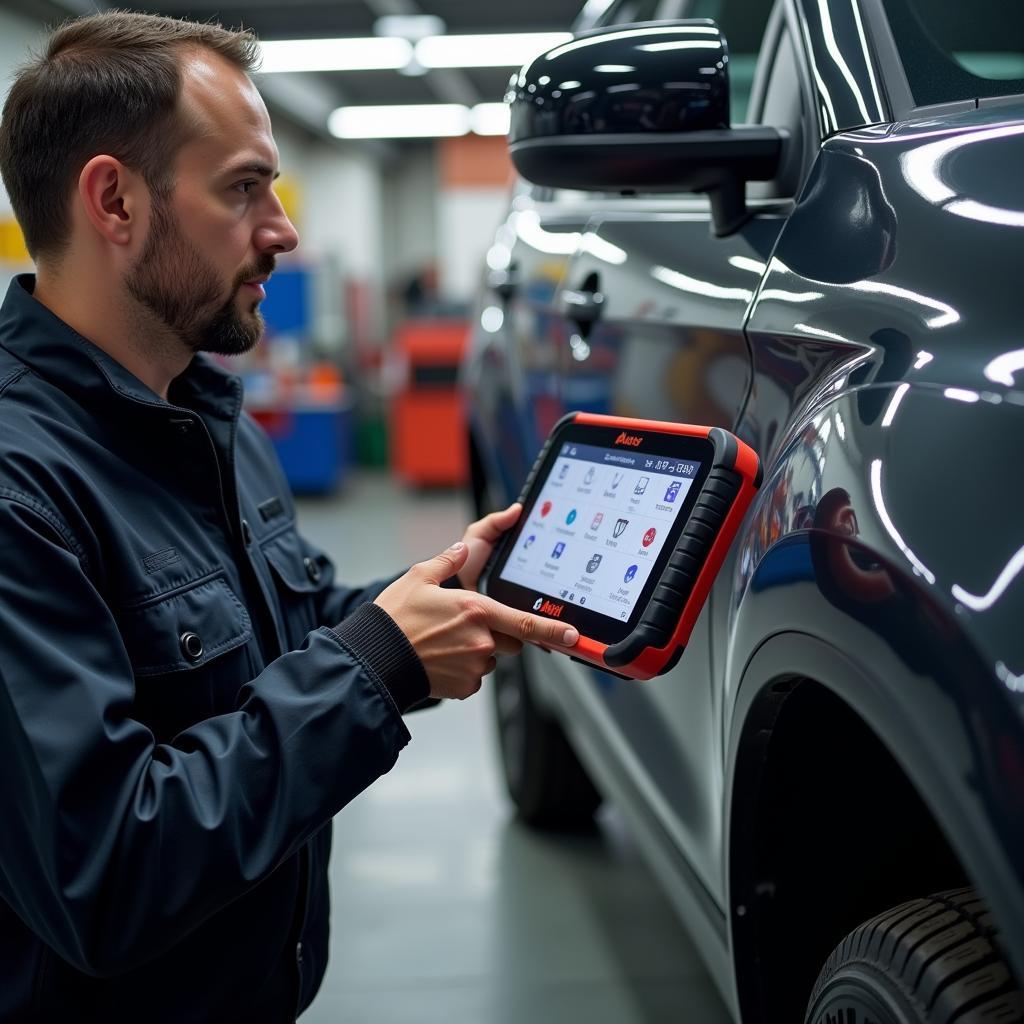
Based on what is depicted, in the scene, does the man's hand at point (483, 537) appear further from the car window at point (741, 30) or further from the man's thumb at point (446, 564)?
the car window at point (741, 30)

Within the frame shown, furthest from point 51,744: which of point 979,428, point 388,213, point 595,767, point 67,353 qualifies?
point 388,213

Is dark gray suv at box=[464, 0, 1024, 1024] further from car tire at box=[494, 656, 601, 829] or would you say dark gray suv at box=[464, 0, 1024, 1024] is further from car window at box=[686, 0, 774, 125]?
car tire at box=[494, 656, 601, 829]

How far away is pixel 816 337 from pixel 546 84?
0.43 metres

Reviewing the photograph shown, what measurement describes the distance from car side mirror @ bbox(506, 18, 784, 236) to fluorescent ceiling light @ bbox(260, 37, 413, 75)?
8865 millimetres

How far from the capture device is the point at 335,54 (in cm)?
1009

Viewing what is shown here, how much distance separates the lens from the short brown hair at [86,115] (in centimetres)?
110

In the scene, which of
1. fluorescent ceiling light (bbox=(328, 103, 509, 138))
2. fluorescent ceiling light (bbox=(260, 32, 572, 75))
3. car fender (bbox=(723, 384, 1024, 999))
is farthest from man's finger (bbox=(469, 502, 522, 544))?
fluorescent ceiling light (bbox=(328, 103, 509, 138))

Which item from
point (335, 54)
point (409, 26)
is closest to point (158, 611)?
point (409, 26)

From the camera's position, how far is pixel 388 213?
19.8 metres

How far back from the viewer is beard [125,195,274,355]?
112cm

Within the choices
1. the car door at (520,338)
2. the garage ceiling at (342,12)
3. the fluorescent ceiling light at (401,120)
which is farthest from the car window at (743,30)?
the fluorescent ceiling light at (401,120)

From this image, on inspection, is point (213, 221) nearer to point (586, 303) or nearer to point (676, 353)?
point (676, 353)

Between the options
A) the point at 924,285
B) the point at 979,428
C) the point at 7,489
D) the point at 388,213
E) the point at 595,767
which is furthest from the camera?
the point at 388,213

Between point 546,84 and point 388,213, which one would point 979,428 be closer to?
point 546,84
